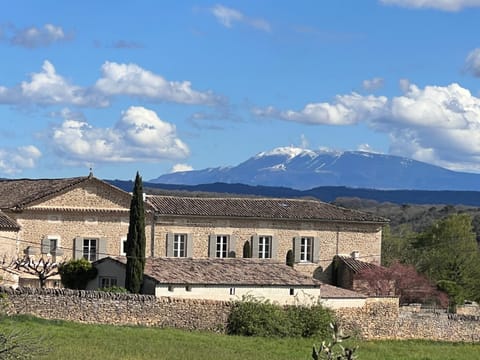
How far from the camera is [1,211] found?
41656 mm

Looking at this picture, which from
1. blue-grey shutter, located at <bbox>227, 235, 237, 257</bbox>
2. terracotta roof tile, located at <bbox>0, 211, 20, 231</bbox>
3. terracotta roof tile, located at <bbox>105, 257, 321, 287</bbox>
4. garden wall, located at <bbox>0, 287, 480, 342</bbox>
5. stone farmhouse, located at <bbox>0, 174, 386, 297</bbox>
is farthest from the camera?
blue-grey shutter, located at <bbox>227, 235, 237, 257</bbox>

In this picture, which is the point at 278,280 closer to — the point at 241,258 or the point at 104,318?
the point at 241,258

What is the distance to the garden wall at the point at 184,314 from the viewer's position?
108 feet

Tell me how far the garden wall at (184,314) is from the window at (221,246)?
8.55 metres

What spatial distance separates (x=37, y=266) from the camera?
41500 mm

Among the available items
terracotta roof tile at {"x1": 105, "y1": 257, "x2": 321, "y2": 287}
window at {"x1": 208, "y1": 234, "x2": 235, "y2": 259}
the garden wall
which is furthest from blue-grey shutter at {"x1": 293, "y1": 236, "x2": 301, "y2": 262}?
the garden wall

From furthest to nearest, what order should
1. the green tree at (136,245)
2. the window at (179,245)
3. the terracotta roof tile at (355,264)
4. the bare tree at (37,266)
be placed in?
1. the terracotta roof tile at (355,264)
2. the window at (179,245)
3. the bare tree at (37,266)
4. the green tree at (136,245)

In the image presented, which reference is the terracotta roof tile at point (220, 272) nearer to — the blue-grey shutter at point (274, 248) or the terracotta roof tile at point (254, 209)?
the terracotta roof tile at point (254, 209)

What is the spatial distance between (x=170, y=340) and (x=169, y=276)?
684cm

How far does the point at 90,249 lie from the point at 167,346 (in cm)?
1478

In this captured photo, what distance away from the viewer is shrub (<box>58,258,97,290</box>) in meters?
39.6

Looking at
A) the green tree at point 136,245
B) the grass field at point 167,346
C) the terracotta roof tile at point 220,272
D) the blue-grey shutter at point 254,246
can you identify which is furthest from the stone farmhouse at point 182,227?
the grass field at point 167,346

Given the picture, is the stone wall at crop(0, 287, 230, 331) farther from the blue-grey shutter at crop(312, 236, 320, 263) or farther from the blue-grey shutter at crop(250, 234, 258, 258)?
the blue-grey shutter at crop(312, 236, 320, 263)

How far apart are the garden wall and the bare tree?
7862mm
